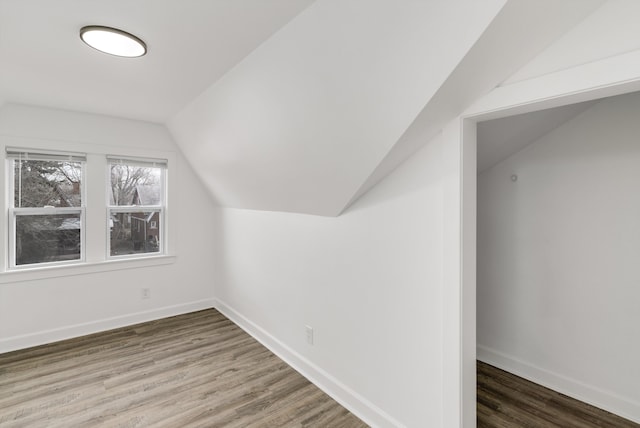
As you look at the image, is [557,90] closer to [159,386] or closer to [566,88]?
[566,88]

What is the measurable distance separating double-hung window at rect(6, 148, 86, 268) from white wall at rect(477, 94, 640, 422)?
4.08m

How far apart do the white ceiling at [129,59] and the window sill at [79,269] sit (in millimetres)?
1624

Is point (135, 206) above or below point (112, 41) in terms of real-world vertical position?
below

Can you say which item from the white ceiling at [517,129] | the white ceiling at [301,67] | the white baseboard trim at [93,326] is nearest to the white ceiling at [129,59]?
the white ceiling at [301,67]

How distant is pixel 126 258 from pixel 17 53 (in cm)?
230

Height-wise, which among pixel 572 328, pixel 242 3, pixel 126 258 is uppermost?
pixel 242 3

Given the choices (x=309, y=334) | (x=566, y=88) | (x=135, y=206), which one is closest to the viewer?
(x=566, y=88)

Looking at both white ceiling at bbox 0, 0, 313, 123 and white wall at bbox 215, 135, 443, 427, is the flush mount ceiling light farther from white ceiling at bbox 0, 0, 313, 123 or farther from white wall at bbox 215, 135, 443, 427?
white wall at bbox 215, 135, 443, 427

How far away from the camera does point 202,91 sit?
2.59 meters

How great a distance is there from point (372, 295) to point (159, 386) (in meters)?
1.84

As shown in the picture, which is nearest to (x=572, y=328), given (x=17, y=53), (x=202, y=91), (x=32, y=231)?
(x=202, y=91)

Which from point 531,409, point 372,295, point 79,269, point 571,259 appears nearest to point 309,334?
point 372,295

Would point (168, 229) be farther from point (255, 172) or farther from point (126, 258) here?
point (255, 172)

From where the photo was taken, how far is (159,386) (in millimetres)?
2500
